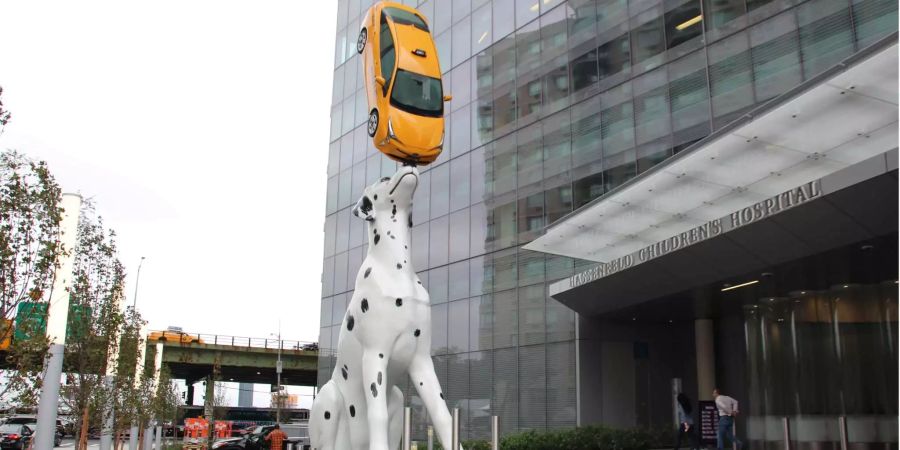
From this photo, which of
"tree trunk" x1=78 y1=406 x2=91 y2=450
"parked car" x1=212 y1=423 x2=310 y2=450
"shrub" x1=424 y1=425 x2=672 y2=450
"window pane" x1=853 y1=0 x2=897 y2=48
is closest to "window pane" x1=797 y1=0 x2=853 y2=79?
"window pane" x1=853 y1=0 x2=897 y2=48

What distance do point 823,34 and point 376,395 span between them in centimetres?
1364

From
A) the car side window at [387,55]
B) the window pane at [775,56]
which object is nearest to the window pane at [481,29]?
the window pane at [775,56]

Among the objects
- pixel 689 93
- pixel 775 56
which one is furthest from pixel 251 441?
pixel 775 56

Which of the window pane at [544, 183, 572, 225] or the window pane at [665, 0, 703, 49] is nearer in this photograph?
the window pane at [665, 0, 703, 49]

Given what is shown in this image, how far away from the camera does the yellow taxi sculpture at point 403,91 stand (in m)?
7.80

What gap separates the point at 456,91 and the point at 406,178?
2075 centimetres

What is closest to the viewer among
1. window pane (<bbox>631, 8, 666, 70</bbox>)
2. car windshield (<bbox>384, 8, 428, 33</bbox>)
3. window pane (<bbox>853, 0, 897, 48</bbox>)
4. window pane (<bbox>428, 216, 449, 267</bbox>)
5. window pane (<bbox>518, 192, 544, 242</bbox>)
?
car windshield (<bbox>384, 8, 428, 33</bbox>)

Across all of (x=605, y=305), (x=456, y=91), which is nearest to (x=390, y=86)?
(x=605, y=305)

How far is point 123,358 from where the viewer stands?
23.2m

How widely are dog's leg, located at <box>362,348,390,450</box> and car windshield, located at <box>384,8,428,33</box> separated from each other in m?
3.33

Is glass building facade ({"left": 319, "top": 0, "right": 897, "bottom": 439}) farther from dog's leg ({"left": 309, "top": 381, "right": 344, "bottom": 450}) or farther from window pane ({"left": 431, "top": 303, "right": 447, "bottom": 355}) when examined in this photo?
dog's leg ({"left": 309, "top": 381, "right": 344, "bottom": 450})

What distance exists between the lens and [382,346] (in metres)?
7.73

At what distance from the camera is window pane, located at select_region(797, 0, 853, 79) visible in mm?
16391

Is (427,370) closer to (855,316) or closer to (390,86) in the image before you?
(390,86)
